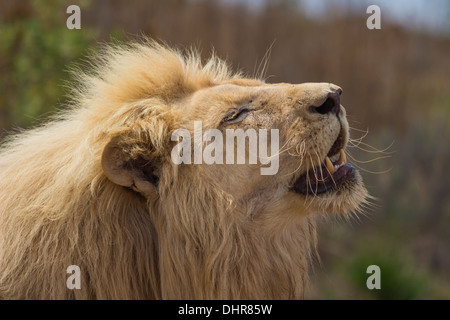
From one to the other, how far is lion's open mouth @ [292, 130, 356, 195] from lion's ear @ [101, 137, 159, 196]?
0.62 m

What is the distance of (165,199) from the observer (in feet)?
9.18

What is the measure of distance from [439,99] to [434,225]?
2871 mm

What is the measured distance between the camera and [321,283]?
24.1ft

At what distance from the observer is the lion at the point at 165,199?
271 centimetres

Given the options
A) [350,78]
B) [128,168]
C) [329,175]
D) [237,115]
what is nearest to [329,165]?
[329,175]

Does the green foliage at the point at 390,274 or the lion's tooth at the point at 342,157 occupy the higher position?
the lion's tooth at the point at 342,157

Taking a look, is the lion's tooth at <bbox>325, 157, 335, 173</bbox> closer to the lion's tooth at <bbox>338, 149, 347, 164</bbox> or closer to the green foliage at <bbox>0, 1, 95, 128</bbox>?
the lion's tooth at <bbox>338, 149, 347, 164</bbox>

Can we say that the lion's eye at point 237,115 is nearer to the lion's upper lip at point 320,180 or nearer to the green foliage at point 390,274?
the lion's upper lip at point 320,180

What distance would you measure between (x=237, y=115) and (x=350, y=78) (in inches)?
270

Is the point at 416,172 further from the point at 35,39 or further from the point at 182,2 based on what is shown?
the point at 35,39

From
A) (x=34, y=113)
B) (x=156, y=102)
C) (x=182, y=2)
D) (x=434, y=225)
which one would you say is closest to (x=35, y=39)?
(x=34, y=113)

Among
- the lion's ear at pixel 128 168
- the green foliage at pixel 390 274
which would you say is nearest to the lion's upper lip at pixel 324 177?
the lion's ear at pixel 128 168

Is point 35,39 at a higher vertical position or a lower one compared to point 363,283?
higher

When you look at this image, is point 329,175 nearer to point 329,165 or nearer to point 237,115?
point 329,165
